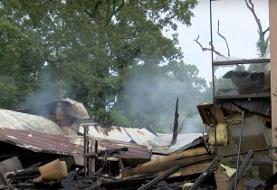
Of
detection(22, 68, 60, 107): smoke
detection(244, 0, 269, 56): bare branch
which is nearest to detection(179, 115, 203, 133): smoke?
detection(22, 68, 60, 107): smoke

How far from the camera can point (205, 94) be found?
142 feet

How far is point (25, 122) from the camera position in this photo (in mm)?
17438

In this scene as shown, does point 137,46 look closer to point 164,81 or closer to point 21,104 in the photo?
point 164,81

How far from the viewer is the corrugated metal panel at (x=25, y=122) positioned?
54.4 ft

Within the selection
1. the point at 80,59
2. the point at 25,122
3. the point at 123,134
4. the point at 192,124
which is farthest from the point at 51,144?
the point at 192,124

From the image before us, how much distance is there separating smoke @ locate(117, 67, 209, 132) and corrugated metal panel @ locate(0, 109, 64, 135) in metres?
16.0


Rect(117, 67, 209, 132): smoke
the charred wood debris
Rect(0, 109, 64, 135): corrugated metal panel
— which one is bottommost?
the charred wood debris

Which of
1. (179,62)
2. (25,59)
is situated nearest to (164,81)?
(179,62)

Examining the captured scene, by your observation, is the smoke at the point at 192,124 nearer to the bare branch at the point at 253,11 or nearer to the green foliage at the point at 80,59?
the green foliage at the point at 80,59

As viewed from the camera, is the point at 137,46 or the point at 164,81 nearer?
the point at 137,46

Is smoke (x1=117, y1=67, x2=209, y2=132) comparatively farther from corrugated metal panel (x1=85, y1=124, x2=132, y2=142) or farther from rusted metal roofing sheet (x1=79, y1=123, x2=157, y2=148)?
corrugated metal panel (x1=85, y1=124, x2=132, y2=142)

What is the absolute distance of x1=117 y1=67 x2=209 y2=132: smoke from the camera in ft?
115

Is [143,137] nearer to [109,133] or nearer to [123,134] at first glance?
[123,134]

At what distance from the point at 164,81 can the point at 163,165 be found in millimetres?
25723
